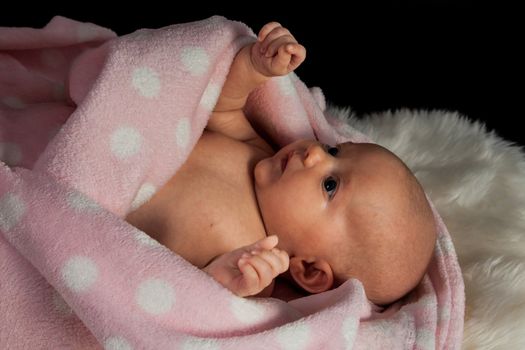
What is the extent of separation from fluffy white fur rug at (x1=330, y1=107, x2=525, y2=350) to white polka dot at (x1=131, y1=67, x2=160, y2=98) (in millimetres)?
471

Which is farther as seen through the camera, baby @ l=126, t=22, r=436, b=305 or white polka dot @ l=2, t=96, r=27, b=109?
white polka dot @ l=2, t=96, r=27, b=109

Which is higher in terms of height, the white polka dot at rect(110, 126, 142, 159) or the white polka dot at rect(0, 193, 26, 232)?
the white polka dot at rect(110, 126, 142, 159)

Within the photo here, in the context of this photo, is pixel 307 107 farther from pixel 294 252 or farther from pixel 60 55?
pixel 60 55

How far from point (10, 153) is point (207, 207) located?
26 centimetres

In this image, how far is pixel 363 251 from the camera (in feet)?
3.32

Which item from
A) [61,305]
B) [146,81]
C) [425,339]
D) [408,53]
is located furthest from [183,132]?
[408,53]

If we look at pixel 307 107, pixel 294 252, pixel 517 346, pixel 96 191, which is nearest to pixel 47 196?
pixel 96 191

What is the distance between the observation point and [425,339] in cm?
101

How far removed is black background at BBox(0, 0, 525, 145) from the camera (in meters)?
1.58

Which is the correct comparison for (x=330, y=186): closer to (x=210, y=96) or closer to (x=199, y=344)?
(x=210, y=96)

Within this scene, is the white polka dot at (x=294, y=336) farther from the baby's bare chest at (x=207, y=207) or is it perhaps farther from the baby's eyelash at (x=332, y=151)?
the baby's eyelash at (x=332, y=151)

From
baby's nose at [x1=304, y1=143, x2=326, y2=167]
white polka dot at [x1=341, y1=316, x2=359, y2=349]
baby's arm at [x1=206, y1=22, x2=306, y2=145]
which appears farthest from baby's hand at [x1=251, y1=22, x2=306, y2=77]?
white polka dot at [x1=341, y1=316, x2=359, y2=349]

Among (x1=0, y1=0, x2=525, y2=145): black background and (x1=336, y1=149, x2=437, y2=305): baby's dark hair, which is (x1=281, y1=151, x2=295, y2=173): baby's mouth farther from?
(x1=0, y1=0, x2=525, y2=145): black background

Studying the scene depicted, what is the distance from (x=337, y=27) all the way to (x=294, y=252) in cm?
71
